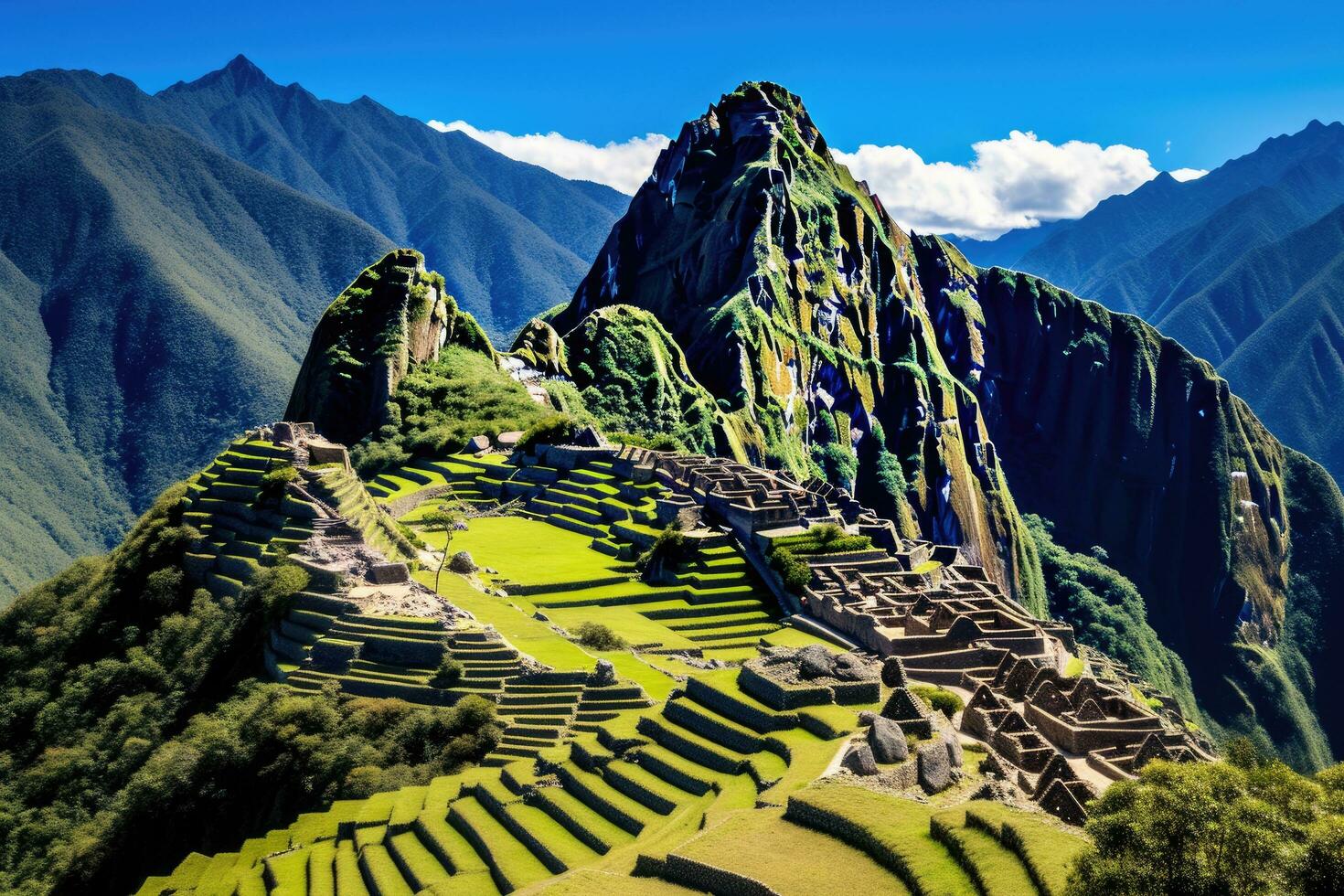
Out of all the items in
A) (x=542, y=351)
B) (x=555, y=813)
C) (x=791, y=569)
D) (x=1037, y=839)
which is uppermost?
(x=542, y=351)

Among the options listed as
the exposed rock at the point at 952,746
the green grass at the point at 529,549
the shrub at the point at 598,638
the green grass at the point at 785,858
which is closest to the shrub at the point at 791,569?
the green grass at the point at 529,549

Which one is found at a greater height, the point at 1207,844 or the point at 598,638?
the point at 1207,844

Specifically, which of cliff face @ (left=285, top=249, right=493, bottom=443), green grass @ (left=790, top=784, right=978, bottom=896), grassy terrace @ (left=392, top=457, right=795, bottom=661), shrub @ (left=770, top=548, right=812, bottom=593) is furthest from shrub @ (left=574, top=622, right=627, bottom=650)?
cliff face @ (left=285, top=249, right=493, bottom=443)

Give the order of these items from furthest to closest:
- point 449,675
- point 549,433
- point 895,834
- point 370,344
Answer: point 370,344 < point 549,433 < point 449,675 < point 895,834

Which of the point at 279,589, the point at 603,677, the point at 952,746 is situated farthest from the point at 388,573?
the point at 952,746

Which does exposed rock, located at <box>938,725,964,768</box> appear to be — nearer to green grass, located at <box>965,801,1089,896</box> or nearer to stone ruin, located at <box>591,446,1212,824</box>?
stone ruin, located at <box>591,446,1212,824</box>

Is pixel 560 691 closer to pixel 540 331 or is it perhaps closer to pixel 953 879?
pixel 953 879

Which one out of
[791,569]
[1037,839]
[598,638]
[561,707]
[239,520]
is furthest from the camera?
[791,569]

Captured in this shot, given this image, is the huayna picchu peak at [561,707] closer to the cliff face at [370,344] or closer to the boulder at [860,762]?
the boulder at [860,762]

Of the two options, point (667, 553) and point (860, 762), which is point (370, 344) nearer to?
point (667, 553)
